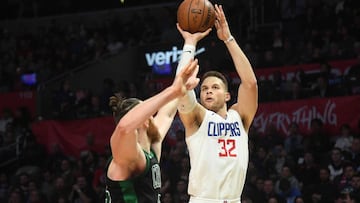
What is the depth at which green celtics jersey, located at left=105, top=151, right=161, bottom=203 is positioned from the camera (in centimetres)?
573

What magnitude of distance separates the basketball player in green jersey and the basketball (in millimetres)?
1053

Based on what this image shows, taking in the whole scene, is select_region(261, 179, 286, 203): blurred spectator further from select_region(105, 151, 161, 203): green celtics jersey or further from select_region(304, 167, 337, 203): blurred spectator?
select_region(105, 151, 161, 203): green celtics jersey

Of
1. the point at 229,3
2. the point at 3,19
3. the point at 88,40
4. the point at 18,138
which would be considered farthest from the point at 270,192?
the point at 3,19

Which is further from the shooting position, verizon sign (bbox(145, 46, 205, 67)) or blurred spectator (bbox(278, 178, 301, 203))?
verizon sign (bbox(145, 46, 205, 67))

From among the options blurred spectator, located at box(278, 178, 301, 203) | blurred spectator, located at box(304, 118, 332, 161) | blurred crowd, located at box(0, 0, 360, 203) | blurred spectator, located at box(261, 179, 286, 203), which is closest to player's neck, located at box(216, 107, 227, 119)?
blurred crowd, located at box(0, 0, 360, 203)

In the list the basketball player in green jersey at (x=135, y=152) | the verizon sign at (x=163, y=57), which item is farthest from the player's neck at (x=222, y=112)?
the verizon sign at (x=163, y=57)

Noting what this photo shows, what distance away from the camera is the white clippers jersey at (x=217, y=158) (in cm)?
677

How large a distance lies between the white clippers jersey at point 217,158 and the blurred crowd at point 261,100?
4340 millimetres

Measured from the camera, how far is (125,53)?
60.7ft

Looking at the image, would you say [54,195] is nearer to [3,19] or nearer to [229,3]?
[229,3]

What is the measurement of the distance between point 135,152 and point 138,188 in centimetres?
31

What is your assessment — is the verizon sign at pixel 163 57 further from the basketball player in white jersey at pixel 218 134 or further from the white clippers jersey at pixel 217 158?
the white clippers jersey at pixel 217 158

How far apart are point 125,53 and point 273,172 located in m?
7.11

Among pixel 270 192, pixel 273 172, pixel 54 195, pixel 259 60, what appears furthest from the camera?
pixel 259 60
